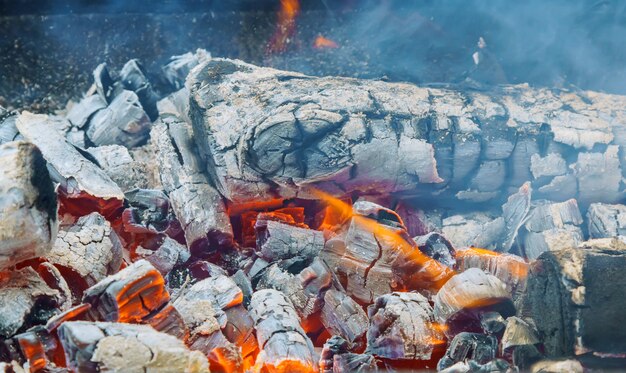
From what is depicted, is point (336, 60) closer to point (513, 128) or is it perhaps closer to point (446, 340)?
point (513, 128)

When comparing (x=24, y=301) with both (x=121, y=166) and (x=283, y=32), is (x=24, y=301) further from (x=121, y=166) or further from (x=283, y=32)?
(x=283, y=32)

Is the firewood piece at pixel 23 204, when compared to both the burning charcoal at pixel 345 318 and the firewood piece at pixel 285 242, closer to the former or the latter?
the firewood piece at pixel 285 242

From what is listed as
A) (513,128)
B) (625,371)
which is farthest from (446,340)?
(513,128)

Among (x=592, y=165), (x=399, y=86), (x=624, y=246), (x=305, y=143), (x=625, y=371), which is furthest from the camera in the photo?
(x=399, y=86)

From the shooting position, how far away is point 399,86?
2424mm

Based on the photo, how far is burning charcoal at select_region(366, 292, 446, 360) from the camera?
1686 millimetres

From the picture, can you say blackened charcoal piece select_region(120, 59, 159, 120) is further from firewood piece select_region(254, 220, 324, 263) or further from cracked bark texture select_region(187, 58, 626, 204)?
firewood piece select_region(254, 220, 324, 263)

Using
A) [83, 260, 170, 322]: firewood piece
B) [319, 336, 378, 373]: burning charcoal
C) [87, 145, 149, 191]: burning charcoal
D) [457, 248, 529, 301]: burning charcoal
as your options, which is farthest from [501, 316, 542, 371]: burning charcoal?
[87, 145, 149, 191]: burning charcoal

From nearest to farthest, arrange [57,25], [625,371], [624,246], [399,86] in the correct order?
1. [625,371]
2. [624,246]
3. [399,86]
4. [57,25]

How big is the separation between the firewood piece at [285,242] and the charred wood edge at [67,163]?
62 centimetres

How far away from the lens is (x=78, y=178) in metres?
2.03

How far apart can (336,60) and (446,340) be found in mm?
1955

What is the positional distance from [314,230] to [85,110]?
151cm

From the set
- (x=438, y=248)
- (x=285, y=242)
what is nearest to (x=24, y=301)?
(x=285, y=242)
